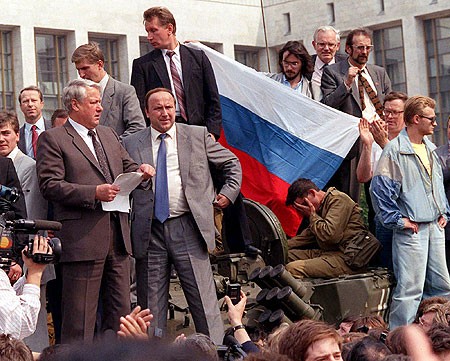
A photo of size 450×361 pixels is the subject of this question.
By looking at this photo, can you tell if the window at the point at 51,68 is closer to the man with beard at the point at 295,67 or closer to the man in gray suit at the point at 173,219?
the man with beard at the point at 295,67

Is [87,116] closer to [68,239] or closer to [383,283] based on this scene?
[68,239]

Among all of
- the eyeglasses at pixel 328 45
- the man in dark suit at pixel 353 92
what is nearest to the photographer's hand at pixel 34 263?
the man in dark suit at pixel 353 92

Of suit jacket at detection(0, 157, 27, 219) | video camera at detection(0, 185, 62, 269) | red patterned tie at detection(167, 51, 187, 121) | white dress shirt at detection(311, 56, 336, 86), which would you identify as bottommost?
video camera at detection(0, 185, 62, 269)

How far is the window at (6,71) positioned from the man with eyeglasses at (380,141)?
22.5 metres

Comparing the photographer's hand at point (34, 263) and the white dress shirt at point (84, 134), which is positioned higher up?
the white dress shirt at point (84, 134)

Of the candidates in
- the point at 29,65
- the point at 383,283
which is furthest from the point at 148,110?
the point at 29,65

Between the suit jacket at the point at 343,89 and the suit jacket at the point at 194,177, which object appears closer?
the suit jacket at the point at 194,177

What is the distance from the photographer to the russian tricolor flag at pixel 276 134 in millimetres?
11969

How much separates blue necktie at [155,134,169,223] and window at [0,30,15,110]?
24362 millimetres

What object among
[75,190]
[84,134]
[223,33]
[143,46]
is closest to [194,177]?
[84,134]

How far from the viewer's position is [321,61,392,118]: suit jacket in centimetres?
1196

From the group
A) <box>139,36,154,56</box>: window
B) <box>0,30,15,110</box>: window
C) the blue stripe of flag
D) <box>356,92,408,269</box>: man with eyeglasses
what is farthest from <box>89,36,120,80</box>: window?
<box>356,92,408,269</box>: man with eyeglasses

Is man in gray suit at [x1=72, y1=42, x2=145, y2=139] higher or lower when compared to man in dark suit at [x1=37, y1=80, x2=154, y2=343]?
higher

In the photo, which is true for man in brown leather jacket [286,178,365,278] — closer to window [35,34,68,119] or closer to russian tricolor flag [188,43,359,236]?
russian tricolor flag [188,43,359,236]
